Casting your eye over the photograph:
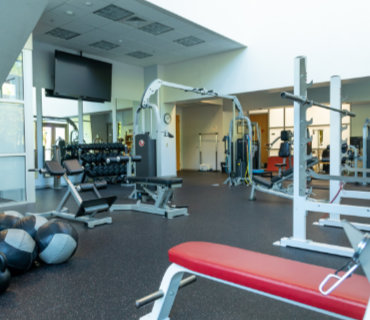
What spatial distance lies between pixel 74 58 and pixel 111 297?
6800 mm

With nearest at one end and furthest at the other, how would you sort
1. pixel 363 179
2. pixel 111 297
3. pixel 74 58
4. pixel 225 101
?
pixel 111 297
pixel 363 179
pixel 74 58
pixel 225 101

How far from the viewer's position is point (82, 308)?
5.98 feet

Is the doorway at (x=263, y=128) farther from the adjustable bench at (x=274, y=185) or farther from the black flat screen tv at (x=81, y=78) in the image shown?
the adjustable bench at (x=274, y=185)

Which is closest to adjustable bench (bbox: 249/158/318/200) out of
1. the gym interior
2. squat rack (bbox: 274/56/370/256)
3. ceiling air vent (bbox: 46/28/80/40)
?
the gym interior

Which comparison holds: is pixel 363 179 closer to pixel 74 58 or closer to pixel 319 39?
pixel 319 39

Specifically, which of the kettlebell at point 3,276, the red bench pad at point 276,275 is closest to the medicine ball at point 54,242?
the kettlebell at point 3,276

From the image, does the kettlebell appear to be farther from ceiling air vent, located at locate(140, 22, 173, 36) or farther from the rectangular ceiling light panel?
ceiling air vent, located at locate(140, 22, 173, 36)

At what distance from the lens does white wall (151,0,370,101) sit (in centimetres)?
654

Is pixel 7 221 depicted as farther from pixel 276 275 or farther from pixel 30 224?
pixel 276 275

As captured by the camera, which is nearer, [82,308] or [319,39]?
[82,308]

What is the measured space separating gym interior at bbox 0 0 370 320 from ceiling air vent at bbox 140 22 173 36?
4 centimetres

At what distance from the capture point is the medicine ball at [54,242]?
7.91 feet

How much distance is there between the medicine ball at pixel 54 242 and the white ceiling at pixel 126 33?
4.28 metres

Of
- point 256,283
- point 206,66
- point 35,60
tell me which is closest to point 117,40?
point 35,60
